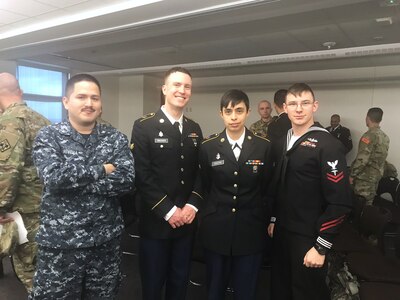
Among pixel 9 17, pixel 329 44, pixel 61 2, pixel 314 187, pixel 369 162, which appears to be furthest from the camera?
pixel 329 44

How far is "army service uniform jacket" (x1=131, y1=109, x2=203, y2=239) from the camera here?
176cm

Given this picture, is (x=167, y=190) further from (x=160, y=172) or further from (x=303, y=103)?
(x=303, y=103)

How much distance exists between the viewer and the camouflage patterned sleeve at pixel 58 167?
1358 mm

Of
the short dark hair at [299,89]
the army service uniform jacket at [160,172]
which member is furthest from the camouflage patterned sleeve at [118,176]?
the short dark hair at [299,89]

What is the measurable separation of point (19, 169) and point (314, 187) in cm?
181

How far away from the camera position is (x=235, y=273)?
5.77 feet

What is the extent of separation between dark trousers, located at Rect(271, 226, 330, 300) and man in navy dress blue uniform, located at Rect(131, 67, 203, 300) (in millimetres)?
544

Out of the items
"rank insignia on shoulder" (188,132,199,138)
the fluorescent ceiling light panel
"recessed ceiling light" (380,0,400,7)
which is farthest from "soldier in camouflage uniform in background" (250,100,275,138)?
"rank insignia on shoulder" (188,132,199,138)

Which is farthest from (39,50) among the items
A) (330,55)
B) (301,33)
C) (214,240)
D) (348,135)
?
(348,135)

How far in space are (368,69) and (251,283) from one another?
6.45m


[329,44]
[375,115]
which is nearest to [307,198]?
[375,115]

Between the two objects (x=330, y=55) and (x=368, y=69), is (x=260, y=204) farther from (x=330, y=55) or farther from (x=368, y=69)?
(x=368, y=69)

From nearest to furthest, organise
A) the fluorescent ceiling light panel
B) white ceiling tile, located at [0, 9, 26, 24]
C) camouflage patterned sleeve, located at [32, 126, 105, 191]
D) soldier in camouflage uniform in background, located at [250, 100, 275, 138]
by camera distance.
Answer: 1. camouflage patterned sleeve, located at [32, 126, 105, 191]
2. the fluorescent ceiling light panel
3. white ceiling tile, located at [0, 9, 26, 24]
4. soldier in camouflage uniform in background, located at [250, 100, 275, 138]

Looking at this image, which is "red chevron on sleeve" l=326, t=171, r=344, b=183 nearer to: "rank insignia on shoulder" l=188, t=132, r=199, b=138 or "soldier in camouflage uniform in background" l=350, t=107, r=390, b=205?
"rank insignia on shoulder" l=188, t=132, r=199, b=138
